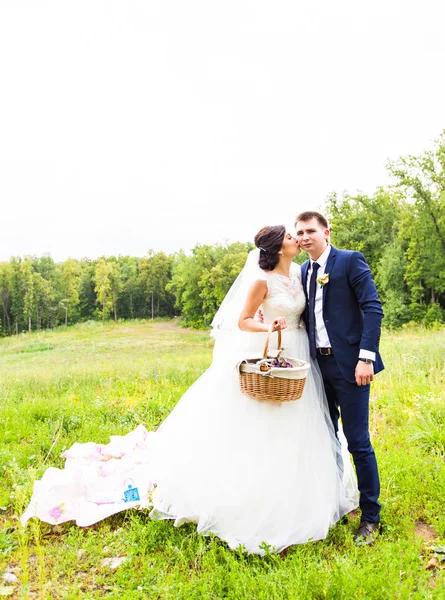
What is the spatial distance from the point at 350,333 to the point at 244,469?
1.43 m

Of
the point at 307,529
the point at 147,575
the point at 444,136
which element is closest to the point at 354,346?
→ the point at 307,529

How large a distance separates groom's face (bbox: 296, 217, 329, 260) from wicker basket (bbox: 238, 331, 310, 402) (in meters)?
0.83

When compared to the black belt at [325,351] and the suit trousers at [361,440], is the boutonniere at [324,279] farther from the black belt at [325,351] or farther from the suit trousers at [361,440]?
the suit trousers at [361,440]

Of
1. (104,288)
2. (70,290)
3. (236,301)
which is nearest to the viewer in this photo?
(236,301)

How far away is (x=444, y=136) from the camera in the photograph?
31.7m

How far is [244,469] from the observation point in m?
3.46

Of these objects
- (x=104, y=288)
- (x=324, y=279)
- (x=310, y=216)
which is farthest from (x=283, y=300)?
(x=104, y=288)

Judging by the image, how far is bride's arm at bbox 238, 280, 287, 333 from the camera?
3506mm

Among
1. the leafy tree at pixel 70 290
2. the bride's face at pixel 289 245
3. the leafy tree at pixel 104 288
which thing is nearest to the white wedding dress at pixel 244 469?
the bride's face at pixel 289 245

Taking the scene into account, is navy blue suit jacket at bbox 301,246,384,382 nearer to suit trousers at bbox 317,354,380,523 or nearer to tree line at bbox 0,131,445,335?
suit trousers at bbox 317,354,380,523

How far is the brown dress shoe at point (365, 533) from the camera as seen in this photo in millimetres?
3225

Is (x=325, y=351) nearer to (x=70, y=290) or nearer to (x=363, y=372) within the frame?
(x=363, y=372)

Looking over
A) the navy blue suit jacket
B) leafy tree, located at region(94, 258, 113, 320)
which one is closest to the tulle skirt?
the navy blue suit jacket

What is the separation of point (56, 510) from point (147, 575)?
50.5 inches
